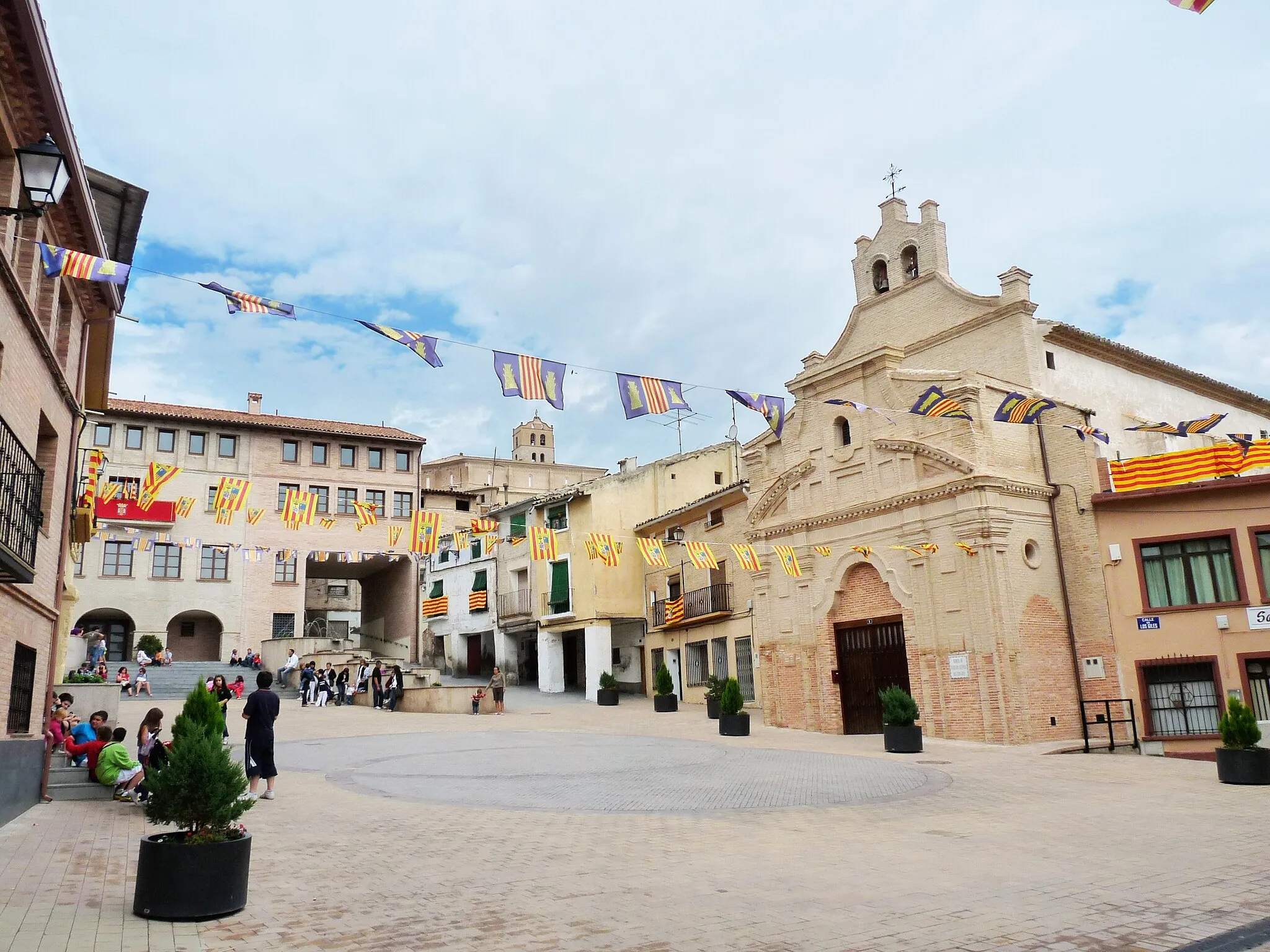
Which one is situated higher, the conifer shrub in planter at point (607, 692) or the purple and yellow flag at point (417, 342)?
the purple and yellow flag at point (417, 342)

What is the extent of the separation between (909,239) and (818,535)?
904 cm

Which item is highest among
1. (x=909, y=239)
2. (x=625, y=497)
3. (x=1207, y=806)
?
(x=909, y=239)

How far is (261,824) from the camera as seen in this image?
10781 mm

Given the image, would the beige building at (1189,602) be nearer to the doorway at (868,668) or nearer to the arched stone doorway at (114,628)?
the doorway at (868,668)

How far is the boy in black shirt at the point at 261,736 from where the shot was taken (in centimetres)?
1282

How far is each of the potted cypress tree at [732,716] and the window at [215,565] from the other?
28730 millimetres

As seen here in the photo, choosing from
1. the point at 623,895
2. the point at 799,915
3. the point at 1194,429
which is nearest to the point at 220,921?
the point at 623,895

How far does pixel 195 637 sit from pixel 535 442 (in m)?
54.2

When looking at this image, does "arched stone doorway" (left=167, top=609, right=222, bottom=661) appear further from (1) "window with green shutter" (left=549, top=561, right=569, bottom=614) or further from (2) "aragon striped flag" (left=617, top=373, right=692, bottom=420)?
(2) "aragon striped flag" (left=617, top=373, right=692, bottom=420)

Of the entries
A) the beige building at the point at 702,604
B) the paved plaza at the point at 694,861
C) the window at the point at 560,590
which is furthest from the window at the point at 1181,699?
the window at the point at 560,590

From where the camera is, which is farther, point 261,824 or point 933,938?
point 261,824

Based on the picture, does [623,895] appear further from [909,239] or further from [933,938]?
[909,239]

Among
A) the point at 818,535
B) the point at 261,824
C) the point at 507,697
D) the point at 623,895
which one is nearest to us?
the point at 623,895

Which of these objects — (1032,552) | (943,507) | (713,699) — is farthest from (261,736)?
(1032,552)
